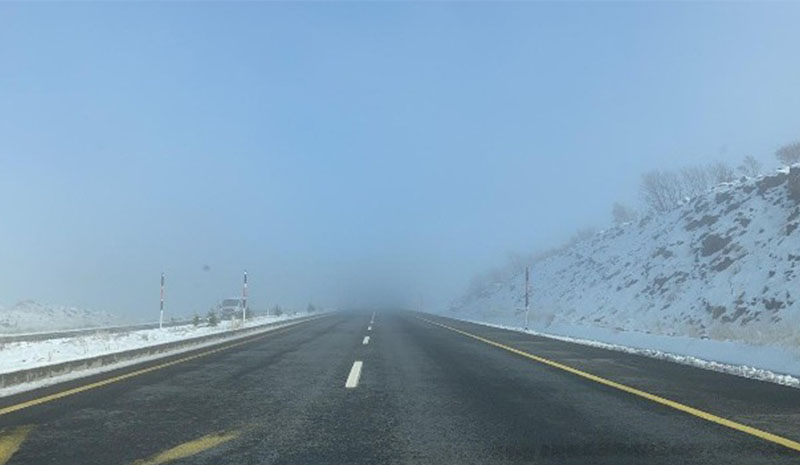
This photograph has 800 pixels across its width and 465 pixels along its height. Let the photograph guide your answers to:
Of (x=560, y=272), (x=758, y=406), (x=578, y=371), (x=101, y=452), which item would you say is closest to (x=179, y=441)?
(x=101, y=452)

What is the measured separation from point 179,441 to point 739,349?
1199 centimetres

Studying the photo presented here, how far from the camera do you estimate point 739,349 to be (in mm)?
13211

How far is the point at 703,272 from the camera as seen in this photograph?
36.1m

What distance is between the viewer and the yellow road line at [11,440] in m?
5.20

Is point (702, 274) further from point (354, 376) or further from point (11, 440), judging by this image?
point (11, 440)

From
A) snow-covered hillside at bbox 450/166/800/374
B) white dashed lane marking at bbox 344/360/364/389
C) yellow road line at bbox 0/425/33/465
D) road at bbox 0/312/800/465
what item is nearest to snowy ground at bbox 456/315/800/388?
snow-covered hillside at bbox 450/166/800/374

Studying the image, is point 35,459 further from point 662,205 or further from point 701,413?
point 662,205

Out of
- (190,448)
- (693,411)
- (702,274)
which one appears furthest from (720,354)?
(702,274)

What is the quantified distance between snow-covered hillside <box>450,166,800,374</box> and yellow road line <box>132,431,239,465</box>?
12.0m

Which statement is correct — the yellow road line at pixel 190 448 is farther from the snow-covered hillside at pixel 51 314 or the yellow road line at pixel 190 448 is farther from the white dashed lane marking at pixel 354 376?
the snow-covered hillside at pixel 51 314

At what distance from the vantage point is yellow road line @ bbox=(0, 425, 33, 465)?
17.0ft

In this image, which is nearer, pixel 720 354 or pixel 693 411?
pixel 693 411

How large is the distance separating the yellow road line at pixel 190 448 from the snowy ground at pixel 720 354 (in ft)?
28.3

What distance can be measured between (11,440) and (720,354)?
1355 cm
